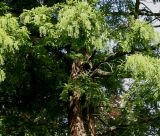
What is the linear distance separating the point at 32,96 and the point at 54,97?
0.63 metres

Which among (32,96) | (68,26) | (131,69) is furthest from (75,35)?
(32,96)

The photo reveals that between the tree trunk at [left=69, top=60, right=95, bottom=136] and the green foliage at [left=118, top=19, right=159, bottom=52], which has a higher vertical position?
the green foliage at [left=118, top=19, right=159, bottom=52]

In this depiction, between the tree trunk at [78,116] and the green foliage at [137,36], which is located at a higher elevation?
the green foliage at [137,36]

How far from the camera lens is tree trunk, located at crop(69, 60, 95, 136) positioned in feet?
28.6

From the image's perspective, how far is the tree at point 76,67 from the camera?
697cm

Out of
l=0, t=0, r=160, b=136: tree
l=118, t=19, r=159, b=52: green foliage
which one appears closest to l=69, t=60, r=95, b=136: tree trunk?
l=0, t=0, r=160, b=136: tree

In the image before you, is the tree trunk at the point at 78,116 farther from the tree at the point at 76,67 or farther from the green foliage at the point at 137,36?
the green foliage at the point at 137,36

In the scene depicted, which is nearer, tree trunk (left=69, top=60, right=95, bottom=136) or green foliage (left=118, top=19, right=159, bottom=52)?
green foliage (left=118, top=19, right=159, bottom=52)

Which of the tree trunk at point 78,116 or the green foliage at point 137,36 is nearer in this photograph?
the green foliage at point 137,36

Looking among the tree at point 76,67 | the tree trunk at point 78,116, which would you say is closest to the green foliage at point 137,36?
the tree at point 76,67

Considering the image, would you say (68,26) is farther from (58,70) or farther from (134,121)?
(134,121)

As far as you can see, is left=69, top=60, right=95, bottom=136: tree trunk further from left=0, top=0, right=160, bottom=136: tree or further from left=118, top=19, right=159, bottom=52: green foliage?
left=118, top=19, right=159, bottom=52: green foliage

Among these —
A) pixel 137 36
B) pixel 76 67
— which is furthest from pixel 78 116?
pixel 137 36

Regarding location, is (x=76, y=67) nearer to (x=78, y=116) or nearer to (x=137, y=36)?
(x=78, y=116)
